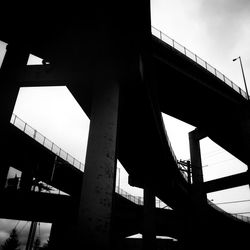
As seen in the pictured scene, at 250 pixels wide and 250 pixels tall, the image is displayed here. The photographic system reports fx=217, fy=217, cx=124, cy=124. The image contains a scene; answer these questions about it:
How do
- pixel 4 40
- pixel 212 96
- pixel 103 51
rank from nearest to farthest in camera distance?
pixel 103 51
pixel 4 40
pixel 212 96

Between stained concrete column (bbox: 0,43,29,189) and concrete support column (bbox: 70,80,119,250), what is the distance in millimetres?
3592

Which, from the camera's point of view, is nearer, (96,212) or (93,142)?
(96,212)

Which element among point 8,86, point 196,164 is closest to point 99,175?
point 8,86

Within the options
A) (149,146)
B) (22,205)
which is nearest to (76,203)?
(22,205)

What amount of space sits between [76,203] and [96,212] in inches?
698

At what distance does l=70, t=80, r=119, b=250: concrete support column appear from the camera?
636 cm

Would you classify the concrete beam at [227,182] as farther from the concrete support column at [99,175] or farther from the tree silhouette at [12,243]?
the tree silhouette at [12,243]

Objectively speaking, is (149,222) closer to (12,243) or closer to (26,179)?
(26,179)

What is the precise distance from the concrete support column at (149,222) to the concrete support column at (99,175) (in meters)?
16.6

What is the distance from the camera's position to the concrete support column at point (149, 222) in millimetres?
20911

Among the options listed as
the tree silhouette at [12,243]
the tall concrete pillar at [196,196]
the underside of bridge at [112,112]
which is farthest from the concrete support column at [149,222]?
the tree silhouette at [12,243]

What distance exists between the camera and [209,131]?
25.9 meters

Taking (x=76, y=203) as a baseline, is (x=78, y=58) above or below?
above

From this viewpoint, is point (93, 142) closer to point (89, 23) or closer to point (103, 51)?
point (103, 51)
